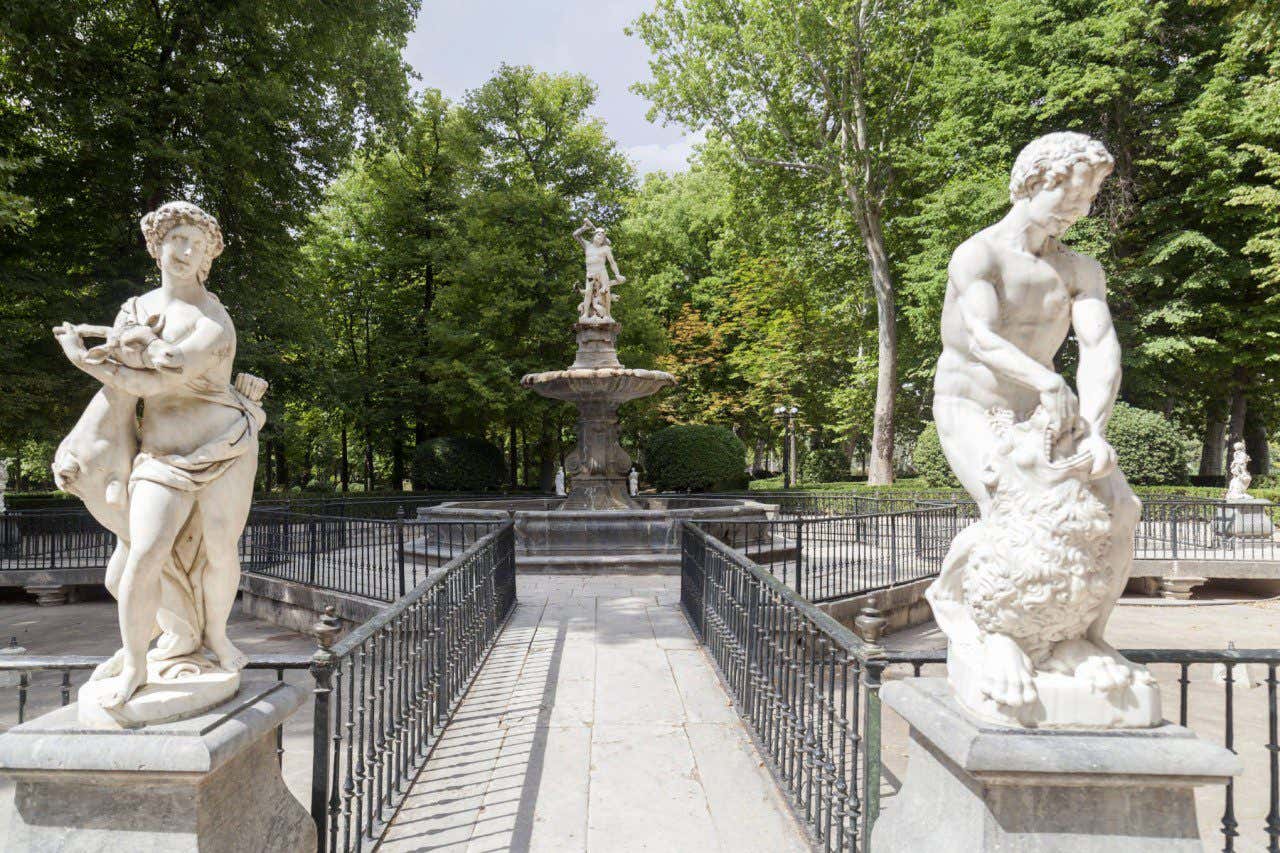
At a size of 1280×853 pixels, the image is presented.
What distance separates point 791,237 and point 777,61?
6.40 metres

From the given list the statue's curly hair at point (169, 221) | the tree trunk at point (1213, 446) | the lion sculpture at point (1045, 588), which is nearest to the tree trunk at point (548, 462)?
the statue's curly hair at point (169, 221)

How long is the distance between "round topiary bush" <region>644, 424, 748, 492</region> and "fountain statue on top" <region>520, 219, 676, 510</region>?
31.2 feet

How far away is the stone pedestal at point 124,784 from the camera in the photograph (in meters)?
2.37

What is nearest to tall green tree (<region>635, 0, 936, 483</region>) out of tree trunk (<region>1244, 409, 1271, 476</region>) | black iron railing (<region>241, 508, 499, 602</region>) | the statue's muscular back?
tree trunk (<region>1244, 409, 1271, 476</region>)

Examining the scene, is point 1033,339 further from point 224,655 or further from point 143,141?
point 143,141

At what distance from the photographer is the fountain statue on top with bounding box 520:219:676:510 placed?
1354 cm

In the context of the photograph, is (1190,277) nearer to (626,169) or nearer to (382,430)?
(626,169)

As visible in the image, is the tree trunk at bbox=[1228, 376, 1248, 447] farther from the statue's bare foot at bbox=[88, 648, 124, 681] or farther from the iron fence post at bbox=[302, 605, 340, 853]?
the statue's bare foot at bbox=[88, 648, 124, 681]

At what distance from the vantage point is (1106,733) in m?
2.23

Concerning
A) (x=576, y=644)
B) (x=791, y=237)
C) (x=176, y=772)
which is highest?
(x=791, y=237)

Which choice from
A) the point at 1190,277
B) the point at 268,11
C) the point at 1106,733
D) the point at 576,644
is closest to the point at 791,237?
the point at 1190,277

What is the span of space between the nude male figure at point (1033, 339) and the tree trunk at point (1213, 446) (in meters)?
32.8

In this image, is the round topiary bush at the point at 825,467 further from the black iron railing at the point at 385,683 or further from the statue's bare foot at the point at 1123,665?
the statue's bare foot at the point at 1123,665

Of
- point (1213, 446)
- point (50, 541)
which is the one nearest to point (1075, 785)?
point (50, 541)
